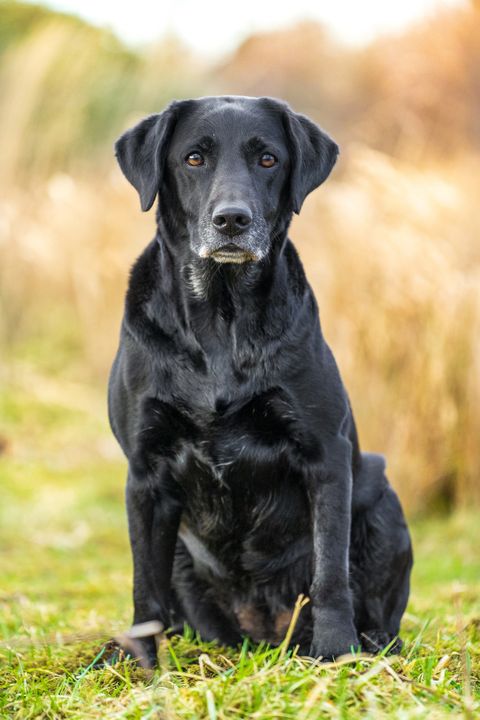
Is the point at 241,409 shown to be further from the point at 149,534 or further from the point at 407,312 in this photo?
the point at 407,312

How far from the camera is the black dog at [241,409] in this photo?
→ 2.71m

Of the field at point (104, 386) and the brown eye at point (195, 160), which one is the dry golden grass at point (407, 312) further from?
the brown eye at point (195, 160)

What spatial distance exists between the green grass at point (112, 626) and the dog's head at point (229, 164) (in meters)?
1.17

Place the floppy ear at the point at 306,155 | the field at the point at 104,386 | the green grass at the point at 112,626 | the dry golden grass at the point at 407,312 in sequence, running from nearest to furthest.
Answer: the green grass at the point at 112,626, the field at the point at 104,386, the floppy ear at the point at 306,155, the dry golden grass at the point at 407,312

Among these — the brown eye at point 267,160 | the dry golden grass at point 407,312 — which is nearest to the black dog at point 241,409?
the brown eye at point 267,160

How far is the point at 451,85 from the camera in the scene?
1953 centimetres

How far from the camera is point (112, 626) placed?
337 centimetres

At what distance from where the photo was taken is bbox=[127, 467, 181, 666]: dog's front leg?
2834 millimetres

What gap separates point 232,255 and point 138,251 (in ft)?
22.3

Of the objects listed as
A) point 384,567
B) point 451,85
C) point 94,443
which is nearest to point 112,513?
point 94,443

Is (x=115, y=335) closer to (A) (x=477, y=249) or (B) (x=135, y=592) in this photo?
(A) (x=477, y=249)

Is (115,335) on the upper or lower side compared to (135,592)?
upper

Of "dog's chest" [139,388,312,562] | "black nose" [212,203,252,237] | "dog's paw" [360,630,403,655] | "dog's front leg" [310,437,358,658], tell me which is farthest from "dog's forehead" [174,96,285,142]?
"dog's paw" [360,630,403,655]

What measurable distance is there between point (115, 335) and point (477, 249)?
412 cm
